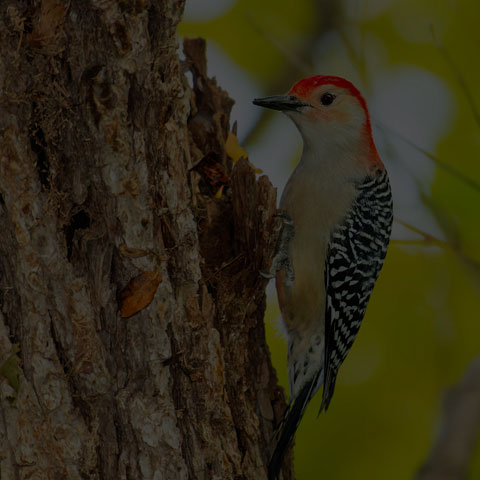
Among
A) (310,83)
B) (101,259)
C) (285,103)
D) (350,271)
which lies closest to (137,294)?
(101,259)

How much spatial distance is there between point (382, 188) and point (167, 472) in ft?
7.36

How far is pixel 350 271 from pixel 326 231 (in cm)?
26

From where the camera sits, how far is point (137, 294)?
7.48ft

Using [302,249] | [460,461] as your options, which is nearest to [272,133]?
[302,249]

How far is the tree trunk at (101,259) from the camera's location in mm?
2125

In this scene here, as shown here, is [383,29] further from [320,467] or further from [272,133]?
[320,467]

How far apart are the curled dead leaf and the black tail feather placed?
1.07 metres

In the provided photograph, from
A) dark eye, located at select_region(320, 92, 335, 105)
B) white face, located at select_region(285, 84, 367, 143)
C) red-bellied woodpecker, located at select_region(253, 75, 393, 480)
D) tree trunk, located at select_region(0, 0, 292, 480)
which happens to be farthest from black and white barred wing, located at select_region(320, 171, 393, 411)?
tree trunk, located at select_region(0, 0, 292, 480)

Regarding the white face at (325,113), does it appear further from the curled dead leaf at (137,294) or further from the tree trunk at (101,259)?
the curled dead leaf at (137,294)

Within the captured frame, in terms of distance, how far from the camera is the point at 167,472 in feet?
7.58

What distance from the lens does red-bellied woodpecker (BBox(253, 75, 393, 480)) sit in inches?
142

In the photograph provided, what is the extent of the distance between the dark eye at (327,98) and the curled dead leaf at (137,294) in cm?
190

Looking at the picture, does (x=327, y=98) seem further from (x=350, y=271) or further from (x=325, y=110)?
(x=350, y=271)

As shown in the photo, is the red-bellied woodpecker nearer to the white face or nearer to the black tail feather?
the white face
